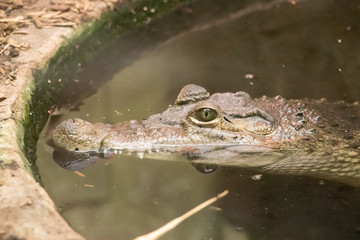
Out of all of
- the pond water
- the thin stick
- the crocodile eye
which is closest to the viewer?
the thin stick

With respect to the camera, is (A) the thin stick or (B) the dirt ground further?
(A) the thin stick

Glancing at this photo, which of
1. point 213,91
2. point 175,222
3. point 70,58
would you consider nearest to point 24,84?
point 70,58

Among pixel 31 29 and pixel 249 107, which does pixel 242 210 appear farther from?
pixel 31 29

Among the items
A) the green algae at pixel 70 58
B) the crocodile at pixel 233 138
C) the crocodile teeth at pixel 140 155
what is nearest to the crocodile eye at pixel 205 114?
the crocodile at pixel 233 138

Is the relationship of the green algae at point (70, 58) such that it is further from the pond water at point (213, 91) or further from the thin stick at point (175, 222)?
the thin stick at point (175, 222)

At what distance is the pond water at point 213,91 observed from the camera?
3.25 meters

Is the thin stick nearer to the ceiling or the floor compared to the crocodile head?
nearer to the floor

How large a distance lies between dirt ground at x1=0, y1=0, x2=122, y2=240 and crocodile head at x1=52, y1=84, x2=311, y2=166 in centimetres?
45

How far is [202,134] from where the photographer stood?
361 centimetres

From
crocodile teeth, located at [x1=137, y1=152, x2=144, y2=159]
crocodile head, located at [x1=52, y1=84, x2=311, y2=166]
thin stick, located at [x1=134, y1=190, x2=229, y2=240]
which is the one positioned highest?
crocodile head, located at [x1=52, y1=84, x2=311, y2=166]

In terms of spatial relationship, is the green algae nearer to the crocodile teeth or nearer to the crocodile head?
the crocodile head

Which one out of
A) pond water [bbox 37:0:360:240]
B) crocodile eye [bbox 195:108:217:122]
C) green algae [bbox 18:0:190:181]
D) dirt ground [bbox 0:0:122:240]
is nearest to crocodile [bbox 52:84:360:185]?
crocodile eye [bbox 195:108:217:122]

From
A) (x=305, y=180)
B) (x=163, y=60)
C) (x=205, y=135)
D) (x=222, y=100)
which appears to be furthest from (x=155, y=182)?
(x=163, y=60)

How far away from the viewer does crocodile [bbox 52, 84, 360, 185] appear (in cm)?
359
